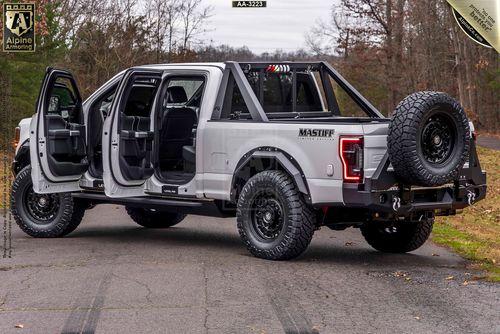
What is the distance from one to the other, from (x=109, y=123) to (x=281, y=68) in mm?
2152

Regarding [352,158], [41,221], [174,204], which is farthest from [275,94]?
[41,221]

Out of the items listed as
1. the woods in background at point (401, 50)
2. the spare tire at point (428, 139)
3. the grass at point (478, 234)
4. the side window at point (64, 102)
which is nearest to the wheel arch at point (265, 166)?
the spare tire at point (428, 139)

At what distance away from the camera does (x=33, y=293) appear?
831 cm

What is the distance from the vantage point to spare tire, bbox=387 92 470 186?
936 centimetres

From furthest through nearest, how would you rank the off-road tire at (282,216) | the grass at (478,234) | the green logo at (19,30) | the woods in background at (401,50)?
the woods in background at (401,50) < the green logo at (19,30) < the grass at (478,234) < the off-road tire at (282,216)

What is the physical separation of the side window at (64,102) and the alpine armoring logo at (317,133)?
3363 mm

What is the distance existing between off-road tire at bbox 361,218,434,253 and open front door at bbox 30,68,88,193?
366cm

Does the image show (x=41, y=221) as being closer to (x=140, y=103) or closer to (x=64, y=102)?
(x=64, y=102)

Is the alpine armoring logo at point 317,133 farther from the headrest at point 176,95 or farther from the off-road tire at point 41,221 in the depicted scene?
the off-road tire at point 41,221

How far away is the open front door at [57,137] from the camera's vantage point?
38.1ft

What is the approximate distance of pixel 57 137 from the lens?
38.7 feet

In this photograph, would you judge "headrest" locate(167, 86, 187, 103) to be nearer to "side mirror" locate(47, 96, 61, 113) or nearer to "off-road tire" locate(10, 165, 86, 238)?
"side mirror" locate(47, 96, 61, 113)

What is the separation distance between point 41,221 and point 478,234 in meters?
5.92

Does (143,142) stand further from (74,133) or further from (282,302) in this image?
(282,302)
